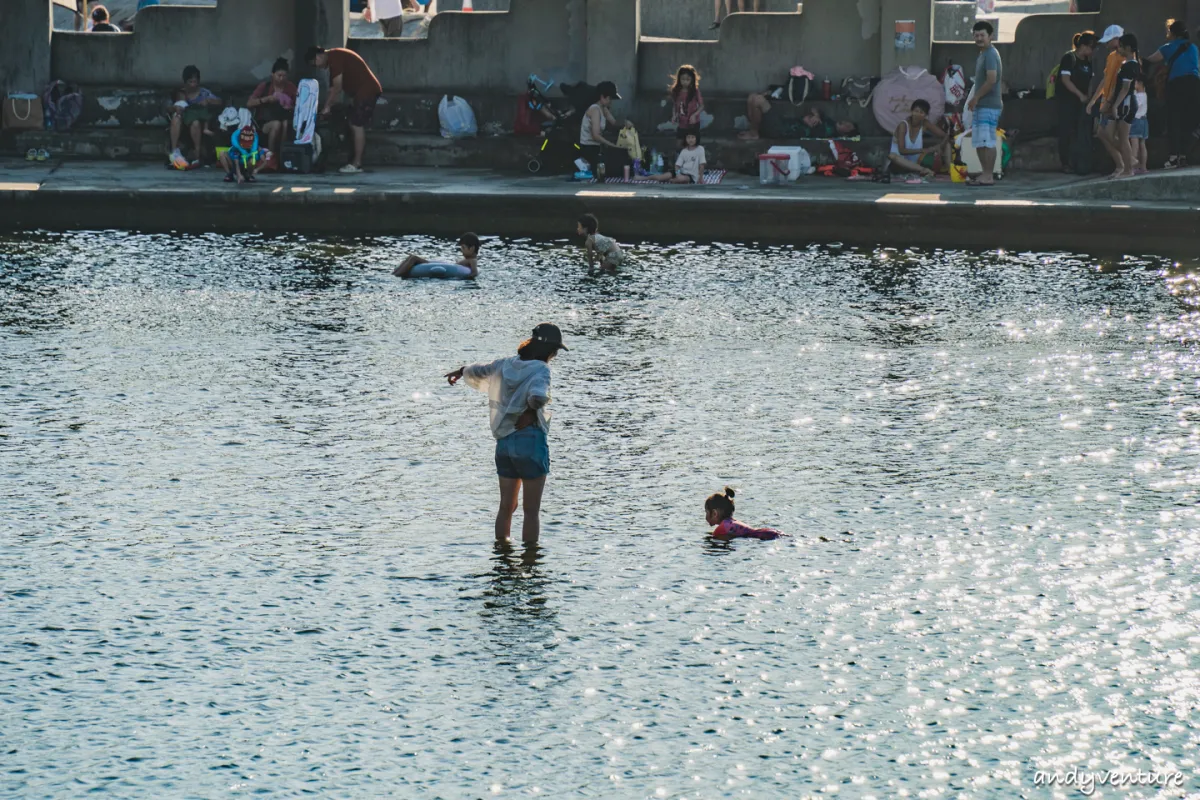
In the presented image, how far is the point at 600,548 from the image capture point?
879 centimetres

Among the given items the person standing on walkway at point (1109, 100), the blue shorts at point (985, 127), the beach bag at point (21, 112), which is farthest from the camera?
the beach bag at point (21, 112)

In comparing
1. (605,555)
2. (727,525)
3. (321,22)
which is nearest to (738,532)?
(727,525)

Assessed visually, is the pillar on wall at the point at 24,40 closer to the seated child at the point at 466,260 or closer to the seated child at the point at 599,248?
the seated child at the point at 466,260

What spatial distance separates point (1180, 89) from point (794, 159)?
15.0ft

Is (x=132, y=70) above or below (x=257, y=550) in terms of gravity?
above

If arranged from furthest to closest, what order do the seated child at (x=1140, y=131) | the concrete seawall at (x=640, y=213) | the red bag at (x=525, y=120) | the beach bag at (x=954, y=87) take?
the red bag at (x=525, y=120) → the beach bag at (x=954, y=87) → the seated child at (x=1140, y=131) → the concrete seawall at (x=640, y=213)

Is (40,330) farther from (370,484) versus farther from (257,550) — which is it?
(257,550)

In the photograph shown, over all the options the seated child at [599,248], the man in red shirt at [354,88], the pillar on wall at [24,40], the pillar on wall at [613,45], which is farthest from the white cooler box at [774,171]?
the pillar on wall at [24,40]

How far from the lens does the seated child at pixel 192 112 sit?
891 inches

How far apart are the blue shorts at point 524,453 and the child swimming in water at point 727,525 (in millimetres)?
920

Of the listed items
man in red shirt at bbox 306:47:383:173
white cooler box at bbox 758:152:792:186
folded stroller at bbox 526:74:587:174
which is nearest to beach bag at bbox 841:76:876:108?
white cooler box at bbox 758:152:792:186

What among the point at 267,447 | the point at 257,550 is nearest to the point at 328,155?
the point at 267,447

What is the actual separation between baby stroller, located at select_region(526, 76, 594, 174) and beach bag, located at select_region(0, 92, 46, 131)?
21.0ft

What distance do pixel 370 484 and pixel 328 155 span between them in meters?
13.8
